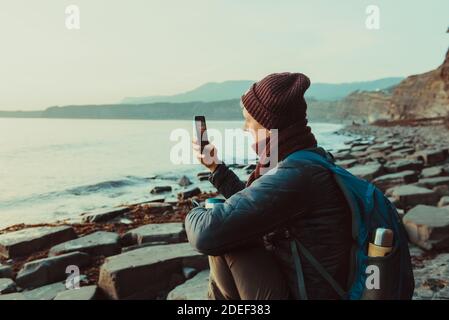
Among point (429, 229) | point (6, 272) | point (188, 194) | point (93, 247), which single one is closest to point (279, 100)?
point (429, 229)

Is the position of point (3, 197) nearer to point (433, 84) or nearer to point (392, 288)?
point (392, 288)

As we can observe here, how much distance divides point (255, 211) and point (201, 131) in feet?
2.40

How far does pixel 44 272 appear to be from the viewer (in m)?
4.16

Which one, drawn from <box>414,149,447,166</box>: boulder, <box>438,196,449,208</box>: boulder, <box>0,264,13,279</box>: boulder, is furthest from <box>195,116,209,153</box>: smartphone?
<box>414,149,447,166</box>: boulder

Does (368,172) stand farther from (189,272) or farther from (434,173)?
(189,272)

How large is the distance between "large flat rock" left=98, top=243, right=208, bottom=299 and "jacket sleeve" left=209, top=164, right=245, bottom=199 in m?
1.60

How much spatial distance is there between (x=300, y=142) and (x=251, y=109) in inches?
11.0

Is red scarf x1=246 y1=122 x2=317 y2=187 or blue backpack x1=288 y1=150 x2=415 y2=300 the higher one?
red scarf x1=246 y1=122 x2=317 y2=187

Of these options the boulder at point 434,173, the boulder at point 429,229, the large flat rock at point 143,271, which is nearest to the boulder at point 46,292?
the large flat rock at point 143,271

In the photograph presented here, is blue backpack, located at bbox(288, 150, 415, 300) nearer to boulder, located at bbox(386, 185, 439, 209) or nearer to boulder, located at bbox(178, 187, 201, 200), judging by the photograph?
boulder, located at bbox(386, 185, 439, 209)

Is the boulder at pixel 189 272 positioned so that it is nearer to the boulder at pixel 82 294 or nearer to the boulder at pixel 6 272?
the boulder at pixel 82 294

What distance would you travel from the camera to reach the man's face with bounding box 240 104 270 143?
2.05 m

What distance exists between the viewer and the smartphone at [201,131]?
231cm

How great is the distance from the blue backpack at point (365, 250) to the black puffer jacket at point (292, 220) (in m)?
0.03
